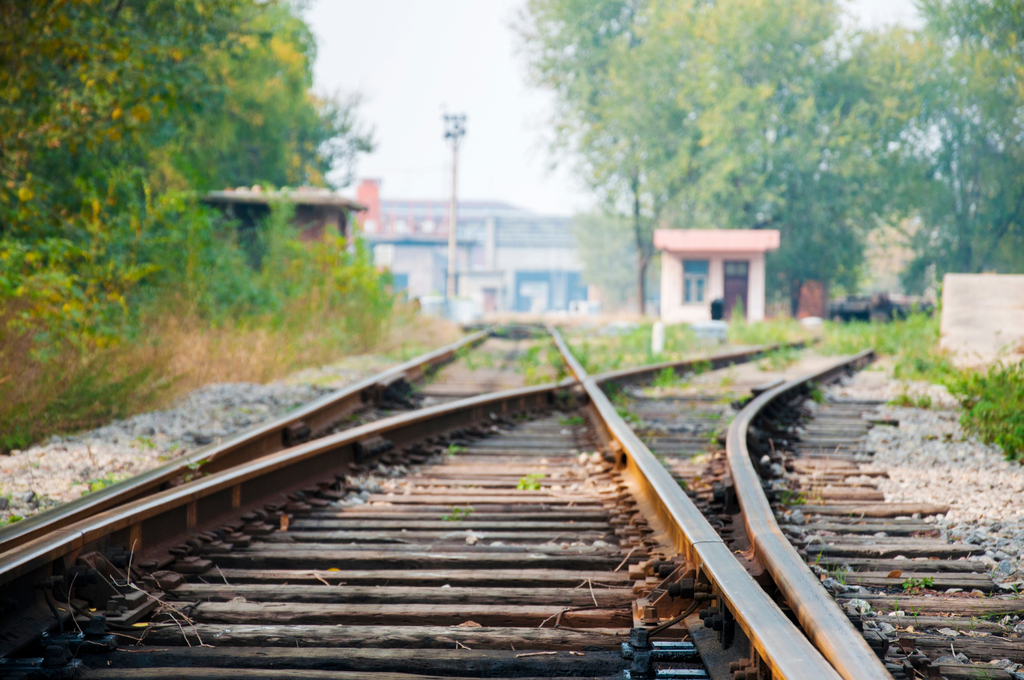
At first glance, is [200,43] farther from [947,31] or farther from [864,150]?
[947,31]

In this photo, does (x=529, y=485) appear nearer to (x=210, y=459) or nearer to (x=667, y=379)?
(x=210, y=459)

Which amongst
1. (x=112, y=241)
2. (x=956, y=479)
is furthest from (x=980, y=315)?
(x=112, y=241)

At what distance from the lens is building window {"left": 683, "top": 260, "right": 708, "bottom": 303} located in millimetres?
33531

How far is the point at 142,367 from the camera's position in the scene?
6.98 m

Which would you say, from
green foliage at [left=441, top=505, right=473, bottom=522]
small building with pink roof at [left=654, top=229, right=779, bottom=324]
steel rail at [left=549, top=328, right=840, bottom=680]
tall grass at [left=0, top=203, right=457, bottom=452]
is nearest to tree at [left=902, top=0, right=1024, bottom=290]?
small building with pink roof at [left=654, top=229, right=779, bottom=324]

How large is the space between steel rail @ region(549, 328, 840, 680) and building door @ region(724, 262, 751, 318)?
1203 inches

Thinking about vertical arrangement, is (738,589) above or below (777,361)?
above

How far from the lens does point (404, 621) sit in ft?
8.25

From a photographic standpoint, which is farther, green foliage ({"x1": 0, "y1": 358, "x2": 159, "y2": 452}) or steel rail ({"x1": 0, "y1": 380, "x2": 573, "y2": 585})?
green foliage ({"x1": 0, "y1": 358, "x2": 159, "y2": 452})

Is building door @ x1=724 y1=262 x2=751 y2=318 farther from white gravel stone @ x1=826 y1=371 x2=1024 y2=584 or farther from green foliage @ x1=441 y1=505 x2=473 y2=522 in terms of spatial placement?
green foliage @ x1=441 y1=505 x2=473 y2=522

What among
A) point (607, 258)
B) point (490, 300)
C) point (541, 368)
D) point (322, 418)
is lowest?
point (490, 300)

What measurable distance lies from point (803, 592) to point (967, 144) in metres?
40.7

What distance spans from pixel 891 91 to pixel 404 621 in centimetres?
3968

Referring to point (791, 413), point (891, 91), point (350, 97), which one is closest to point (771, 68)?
point (891, 91)
